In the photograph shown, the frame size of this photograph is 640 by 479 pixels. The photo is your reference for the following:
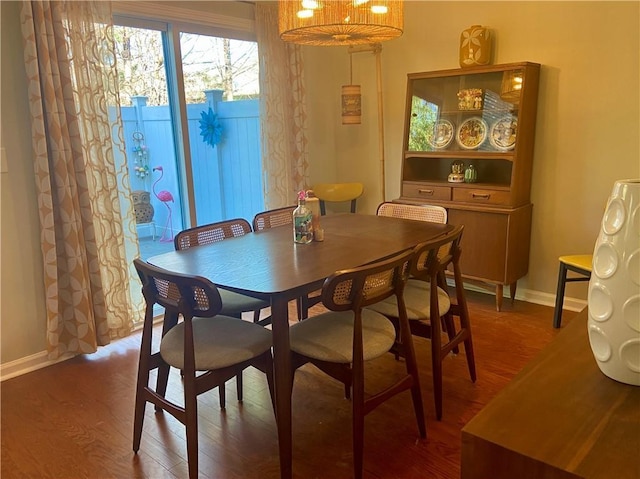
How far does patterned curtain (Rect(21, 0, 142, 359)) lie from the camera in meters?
2.74

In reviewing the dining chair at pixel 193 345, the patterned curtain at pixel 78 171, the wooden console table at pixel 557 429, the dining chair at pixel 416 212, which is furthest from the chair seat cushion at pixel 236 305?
the wooden console table at pixel 557 429

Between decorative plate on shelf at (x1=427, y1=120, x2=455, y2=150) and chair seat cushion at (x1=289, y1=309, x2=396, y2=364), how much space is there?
82.0 inches

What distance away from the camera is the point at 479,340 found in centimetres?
317

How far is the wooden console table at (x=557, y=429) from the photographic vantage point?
29.9 inches

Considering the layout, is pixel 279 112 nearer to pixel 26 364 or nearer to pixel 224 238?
pixel 224 238

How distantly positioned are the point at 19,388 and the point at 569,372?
2.83 metres

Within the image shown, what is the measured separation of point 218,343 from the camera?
203 cm

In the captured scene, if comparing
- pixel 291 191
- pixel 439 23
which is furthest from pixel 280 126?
pixel 439 23

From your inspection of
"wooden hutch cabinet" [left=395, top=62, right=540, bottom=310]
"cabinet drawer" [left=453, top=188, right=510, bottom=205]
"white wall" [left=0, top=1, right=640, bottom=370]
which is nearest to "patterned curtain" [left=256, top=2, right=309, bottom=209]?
"white wall" [left=0, top=1, right=640, bottom=370]

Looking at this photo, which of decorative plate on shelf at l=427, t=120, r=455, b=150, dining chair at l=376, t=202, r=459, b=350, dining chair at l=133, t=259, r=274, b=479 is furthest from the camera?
decorative plate on shelf at l=427, t=120, r=455, b=150

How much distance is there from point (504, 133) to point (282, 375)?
2.61m

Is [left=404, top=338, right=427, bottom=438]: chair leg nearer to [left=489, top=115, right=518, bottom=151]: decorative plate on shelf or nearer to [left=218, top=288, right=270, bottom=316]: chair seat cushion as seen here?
[left=218, top=288, right=270, bottom=316]: chair seat cushion

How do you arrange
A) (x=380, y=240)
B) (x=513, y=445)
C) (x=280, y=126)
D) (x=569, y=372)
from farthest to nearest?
(x=280, y=126) → (x=380, y=240) → (x=569, y=372) → (x=513, y=445)

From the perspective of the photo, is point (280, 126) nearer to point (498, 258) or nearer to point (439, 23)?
point (439, 23)
